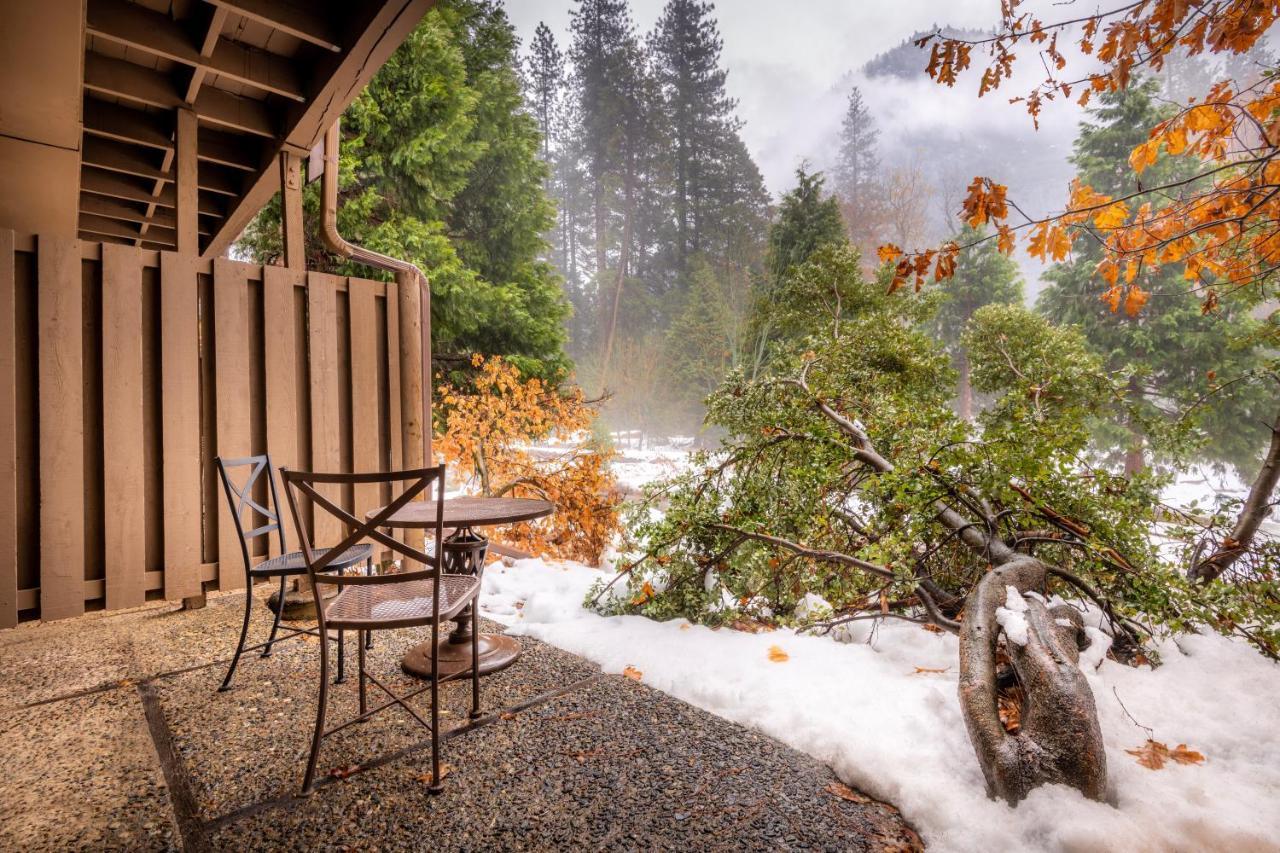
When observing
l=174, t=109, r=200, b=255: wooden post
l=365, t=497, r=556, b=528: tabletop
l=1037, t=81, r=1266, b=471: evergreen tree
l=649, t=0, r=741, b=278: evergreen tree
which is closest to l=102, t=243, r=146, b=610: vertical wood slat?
l=174, t=109, r=200, b=255: wooden post

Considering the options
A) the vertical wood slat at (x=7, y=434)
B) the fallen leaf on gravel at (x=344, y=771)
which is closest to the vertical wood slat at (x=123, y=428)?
the vertical wood slat at (x=7, y=434)

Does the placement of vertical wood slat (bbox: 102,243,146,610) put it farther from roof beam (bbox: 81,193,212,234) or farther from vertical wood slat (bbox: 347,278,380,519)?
roof beam (bbox: 81,193,212,234)

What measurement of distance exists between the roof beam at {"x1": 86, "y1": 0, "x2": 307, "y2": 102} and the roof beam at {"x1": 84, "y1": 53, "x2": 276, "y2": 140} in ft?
1.24

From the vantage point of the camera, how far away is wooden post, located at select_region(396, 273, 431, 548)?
383 cm

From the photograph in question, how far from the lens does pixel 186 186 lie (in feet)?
11.7

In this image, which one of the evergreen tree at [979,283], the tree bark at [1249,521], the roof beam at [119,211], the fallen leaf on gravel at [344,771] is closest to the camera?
the fallen leaf on gravel at [344,771]

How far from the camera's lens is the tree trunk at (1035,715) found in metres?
1.55

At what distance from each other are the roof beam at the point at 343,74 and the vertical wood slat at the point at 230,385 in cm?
112

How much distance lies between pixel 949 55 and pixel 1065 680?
2606 mm

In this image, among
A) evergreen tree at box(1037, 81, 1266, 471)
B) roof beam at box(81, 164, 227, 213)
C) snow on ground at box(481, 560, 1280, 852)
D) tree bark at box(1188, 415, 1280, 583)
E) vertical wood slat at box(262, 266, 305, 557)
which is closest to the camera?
snow on ground at box(481, 560, 1280, 852)

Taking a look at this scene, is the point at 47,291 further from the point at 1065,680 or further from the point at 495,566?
the point at 1065,680

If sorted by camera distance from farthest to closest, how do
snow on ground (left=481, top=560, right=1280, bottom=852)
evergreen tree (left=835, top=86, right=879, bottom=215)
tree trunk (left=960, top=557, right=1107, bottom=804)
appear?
1. evergreen tree (left=835, top=86, right=879, bottom=215)
2. tree trunk (left=960, top=557, right=1107, bottom=804)
3. snow on ground (left=481, top=560, right=1280, bottom=852)

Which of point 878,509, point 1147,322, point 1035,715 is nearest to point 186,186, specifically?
point 878,509

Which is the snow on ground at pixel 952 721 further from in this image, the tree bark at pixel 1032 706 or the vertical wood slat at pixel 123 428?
the vertical wood slat at pixel 123 428
